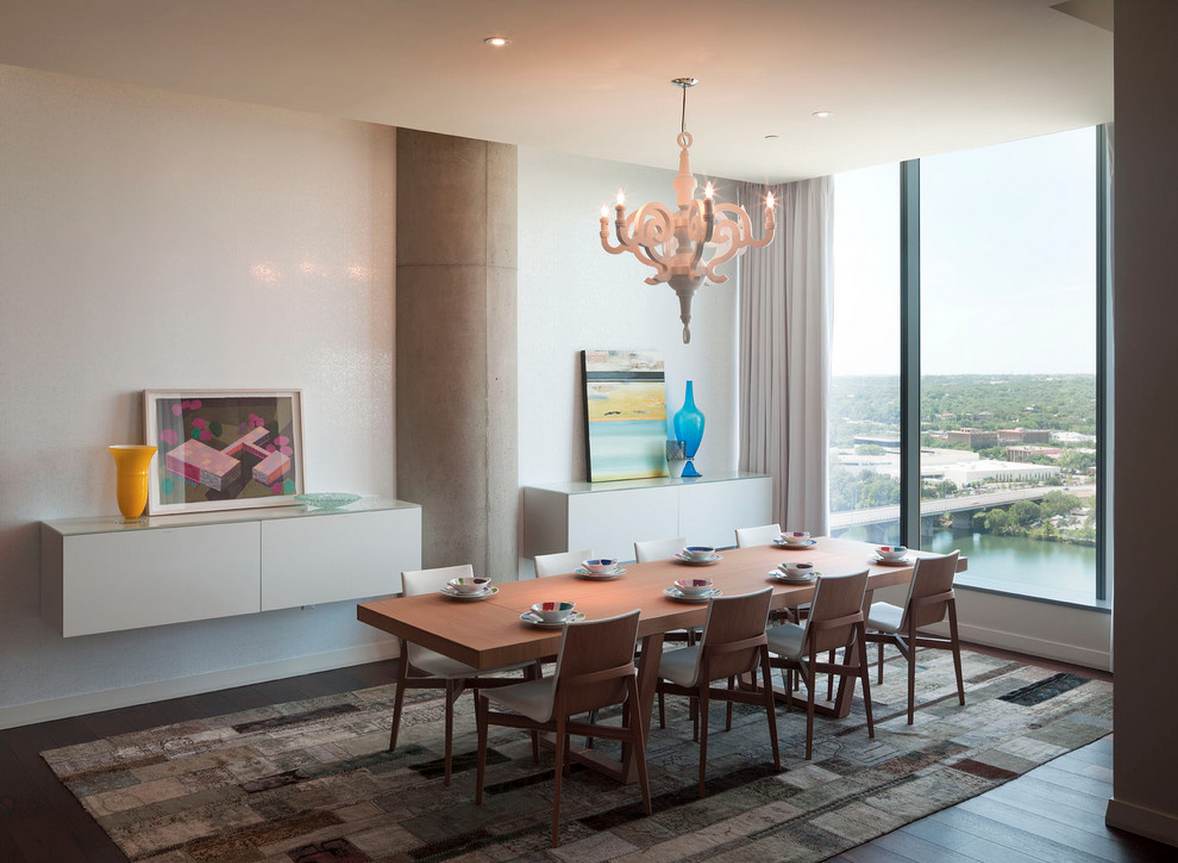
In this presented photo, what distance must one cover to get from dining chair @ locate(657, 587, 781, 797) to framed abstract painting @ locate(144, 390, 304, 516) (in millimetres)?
2473

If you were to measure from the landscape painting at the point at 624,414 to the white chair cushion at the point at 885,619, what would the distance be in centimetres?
221

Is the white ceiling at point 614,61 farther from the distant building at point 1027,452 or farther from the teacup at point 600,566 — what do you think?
the teacup at point 600,566

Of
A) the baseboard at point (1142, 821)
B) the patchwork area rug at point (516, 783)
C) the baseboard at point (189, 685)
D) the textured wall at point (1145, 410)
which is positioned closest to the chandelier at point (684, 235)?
the textured wall at point (1145, 410)

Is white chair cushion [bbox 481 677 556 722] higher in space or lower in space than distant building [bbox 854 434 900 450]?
lower

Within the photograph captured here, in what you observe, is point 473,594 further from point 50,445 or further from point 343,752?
point 50,445

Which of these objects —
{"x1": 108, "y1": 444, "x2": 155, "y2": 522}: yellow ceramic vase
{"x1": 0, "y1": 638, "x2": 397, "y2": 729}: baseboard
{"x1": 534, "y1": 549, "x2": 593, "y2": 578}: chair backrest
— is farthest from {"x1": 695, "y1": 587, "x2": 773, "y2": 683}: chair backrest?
{"x1": 108, "y1": 444, "x2": 155, "y2": 522}: yellow ceramic vase

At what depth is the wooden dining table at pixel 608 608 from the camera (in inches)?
133

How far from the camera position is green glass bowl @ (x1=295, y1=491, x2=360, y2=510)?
521 centimetres

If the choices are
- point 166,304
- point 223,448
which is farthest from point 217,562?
point 166,304

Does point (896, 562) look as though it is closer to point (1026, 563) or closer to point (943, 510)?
point (1026, 563)

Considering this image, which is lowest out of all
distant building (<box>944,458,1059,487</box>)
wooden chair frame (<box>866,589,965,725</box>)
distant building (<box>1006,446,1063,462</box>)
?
wooden chair frame (<box>866,589,965,725</box>)

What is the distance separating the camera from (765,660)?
3.93m

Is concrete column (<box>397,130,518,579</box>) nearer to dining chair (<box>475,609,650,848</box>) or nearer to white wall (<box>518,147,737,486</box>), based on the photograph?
white wall (<box>518,147,737,486</box>)

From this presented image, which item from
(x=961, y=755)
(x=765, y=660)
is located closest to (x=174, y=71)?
(x=765, y=660)
